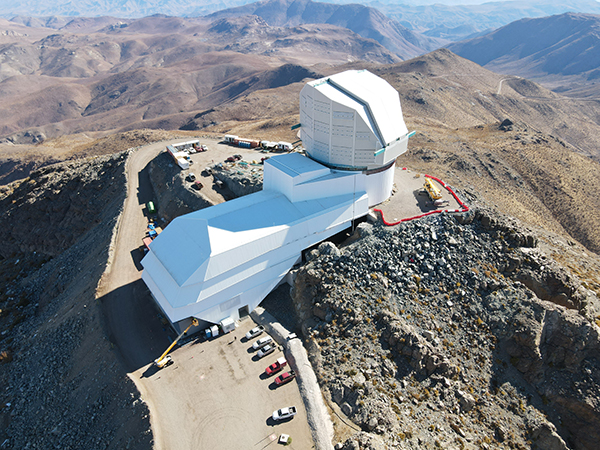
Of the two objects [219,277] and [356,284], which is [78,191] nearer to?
[219,277]

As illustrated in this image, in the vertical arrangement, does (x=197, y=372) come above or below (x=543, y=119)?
above

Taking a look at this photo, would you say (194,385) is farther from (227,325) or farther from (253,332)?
(253,332)

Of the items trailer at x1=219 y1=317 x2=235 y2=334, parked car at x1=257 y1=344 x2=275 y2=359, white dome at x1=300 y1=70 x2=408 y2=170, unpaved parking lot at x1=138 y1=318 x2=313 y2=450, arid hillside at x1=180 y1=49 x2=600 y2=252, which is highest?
white dome at x1=300 y1=70 x2=408 y2=170

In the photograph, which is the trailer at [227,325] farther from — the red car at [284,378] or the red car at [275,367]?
the red car at [284,378]

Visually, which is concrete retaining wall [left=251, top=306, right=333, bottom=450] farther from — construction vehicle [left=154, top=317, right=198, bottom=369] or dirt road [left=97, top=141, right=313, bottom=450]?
construction vehicle [left=154, top=317, right=198, bottom=369]

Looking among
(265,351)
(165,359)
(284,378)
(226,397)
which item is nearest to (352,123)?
(265,351)

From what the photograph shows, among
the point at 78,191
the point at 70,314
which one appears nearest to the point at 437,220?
the point at 70,314

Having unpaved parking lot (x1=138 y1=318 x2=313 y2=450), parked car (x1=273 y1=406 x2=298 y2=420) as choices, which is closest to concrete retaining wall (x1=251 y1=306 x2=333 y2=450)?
unpaved parking lot (x1=138 y1=318 x2=313 y2=450)
